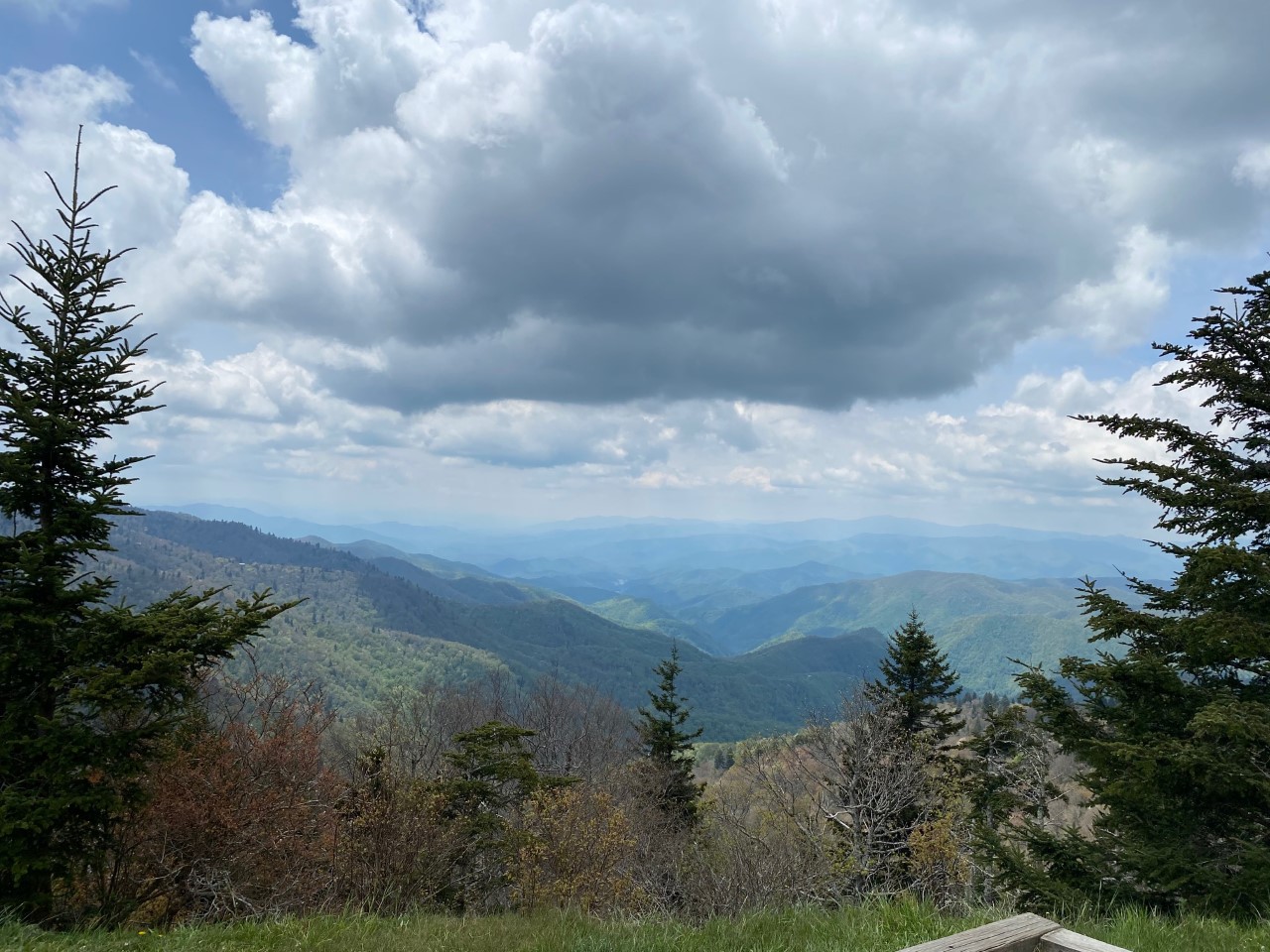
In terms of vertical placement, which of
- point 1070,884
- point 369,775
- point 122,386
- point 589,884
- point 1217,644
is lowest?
point 589,884

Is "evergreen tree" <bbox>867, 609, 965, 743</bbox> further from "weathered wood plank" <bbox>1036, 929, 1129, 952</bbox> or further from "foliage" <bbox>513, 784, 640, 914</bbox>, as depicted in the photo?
"weathered wood plank" <bbox>1036, 929, 1129, 952</bbox>

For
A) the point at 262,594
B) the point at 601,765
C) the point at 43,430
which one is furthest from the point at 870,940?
the point at 601,765

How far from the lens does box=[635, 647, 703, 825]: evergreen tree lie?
33719 millimetres

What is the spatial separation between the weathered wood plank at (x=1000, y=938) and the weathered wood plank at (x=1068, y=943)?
0.03 metres

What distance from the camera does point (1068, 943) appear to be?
2619 mm

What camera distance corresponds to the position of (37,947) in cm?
523

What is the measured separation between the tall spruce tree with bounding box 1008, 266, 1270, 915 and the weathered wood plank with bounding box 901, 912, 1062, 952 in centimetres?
706

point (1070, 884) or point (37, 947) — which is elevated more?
point (37, 947)

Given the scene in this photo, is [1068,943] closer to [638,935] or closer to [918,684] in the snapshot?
[638,935]

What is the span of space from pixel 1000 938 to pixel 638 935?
340 centimetres

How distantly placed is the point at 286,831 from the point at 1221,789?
15576 mm

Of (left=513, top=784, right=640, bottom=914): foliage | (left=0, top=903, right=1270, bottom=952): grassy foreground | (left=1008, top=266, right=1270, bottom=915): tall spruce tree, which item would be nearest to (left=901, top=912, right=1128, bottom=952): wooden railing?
(left=0, top=903, right=1270, bottom=952): grassy foreground

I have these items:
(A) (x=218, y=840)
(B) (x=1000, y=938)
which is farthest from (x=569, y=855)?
(B) (x=1000, y=938)

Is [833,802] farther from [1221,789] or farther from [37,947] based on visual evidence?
[37,947]
